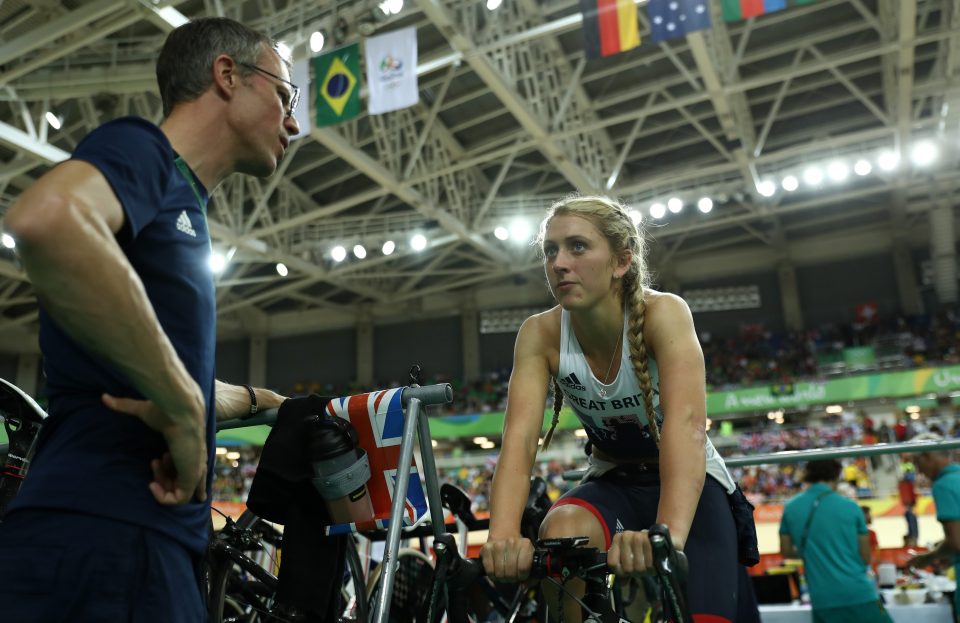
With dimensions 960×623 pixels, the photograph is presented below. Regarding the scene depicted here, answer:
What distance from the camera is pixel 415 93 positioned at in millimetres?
10070

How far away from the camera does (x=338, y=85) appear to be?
34.6 ft

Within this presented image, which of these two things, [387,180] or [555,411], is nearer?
[555,411]

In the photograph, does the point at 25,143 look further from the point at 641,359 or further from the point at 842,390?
the point at 842,390

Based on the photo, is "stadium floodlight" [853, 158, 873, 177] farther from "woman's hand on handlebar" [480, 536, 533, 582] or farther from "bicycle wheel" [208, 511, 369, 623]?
"woman's hand on handlebar" [480, 536, 533, 582]

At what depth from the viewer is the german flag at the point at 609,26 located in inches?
370

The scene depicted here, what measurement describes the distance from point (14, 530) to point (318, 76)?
1036cm

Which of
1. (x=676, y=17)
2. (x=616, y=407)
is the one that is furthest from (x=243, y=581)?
(x=676, y=17)

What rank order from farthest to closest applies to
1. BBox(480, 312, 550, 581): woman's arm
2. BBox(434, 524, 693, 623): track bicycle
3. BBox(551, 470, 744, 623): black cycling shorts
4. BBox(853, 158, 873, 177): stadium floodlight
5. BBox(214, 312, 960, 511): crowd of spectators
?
BBox(853, 158, 873, 177): stadium floodlight → BBox(214, 312, 960, 511): crowd of spectators → BBox(551, 470, 744, 623): black cycling shorts → BBox(480, 312, 550, 581): woman's arm → BBox(434, 524, 693, 623): track bicycle

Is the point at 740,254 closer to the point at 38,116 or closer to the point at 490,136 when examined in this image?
the point at 490,136

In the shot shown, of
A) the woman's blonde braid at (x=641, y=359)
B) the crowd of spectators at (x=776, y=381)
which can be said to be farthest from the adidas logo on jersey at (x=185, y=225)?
the crowd of spectators at (x=776, y=381)

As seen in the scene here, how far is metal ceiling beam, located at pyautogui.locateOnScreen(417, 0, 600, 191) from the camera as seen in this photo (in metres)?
11.5

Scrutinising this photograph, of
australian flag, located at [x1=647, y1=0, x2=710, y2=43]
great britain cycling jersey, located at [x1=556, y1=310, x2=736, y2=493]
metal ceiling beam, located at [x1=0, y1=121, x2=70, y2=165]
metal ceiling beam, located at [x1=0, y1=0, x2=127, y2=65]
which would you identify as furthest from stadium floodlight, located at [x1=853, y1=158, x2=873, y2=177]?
great britain cycling jersey, located at [x1=556, y1=310, x2=736, y2=493]

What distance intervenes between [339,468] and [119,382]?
91 centimetres

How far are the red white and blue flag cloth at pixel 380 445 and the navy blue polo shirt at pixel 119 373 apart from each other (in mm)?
786
